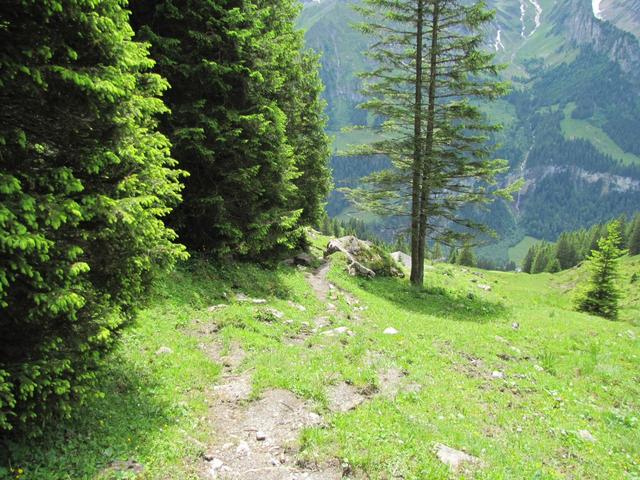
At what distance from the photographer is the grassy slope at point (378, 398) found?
657 centimetres

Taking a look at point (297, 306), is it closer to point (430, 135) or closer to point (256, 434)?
point (256, 434)

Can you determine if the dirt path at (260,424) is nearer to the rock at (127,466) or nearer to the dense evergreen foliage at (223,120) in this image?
the rock at (127,466)

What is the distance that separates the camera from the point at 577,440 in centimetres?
859

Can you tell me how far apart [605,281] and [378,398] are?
2945 cm

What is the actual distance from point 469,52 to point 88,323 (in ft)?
79.1

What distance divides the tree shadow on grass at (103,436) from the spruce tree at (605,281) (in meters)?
32.6

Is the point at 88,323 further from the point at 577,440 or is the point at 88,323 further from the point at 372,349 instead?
the point at 577,440

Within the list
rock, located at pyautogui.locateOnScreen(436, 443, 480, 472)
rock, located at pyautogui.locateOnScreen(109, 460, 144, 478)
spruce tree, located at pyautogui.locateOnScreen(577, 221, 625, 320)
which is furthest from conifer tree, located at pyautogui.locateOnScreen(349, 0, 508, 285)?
rock, located at pyautogui.locateOnScreen(109, 460, 144, 478)

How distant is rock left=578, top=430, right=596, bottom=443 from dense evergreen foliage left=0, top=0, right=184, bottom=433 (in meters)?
9.94

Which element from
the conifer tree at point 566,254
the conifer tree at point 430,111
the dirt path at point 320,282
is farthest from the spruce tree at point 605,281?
the conifer tree at point 566,254

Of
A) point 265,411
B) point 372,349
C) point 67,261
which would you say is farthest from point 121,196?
point 372,349

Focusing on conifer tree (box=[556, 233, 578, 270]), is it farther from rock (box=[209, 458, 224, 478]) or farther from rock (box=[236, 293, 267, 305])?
rock (box=[209, 458, 224, 478])

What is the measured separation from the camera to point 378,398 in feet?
29.9

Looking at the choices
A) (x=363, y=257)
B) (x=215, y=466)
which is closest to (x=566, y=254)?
(x=363, y=257)
